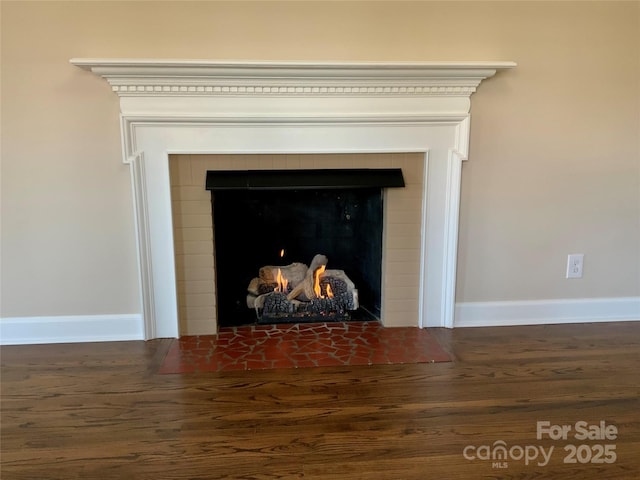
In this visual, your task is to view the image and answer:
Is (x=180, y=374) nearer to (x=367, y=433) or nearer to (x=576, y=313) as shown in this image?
(x=367, y=433)

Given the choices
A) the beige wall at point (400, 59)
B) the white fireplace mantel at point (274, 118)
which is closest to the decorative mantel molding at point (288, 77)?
the white fireplace mantel at point (274, 118)

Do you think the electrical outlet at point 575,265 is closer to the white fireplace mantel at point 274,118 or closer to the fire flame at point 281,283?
the white fireplace mantel at point 274,118

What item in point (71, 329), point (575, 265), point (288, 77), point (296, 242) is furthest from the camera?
point (296, 242)

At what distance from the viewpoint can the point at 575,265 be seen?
8.17 ft

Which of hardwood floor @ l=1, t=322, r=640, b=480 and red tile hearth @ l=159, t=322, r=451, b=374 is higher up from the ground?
red tile hearth @ l=159, t=322, r=451, b=374

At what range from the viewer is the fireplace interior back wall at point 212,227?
2.24 metres

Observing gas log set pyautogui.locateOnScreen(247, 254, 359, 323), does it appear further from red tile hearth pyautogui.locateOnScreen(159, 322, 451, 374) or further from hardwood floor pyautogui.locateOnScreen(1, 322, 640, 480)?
hardwood floor pyautogui.locateOnScreen(1, 322, 640, 480)

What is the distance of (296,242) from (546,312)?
57.5 inches

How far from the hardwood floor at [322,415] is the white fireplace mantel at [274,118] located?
0.53 metres

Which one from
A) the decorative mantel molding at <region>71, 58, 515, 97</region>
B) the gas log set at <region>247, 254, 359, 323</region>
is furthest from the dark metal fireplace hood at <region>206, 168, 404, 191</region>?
the gas log set at <region>247, 254, 359, 323</region>

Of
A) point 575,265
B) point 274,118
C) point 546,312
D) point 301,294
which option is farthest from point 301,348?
point 575,265

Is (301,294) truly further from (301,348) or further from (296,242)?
(301,348)

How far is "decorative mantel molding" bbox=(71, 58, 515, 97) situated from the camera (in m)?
1.99

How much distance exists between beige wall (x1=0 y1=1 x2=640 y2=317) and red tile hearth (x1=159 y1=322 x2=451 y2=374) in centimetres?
43
